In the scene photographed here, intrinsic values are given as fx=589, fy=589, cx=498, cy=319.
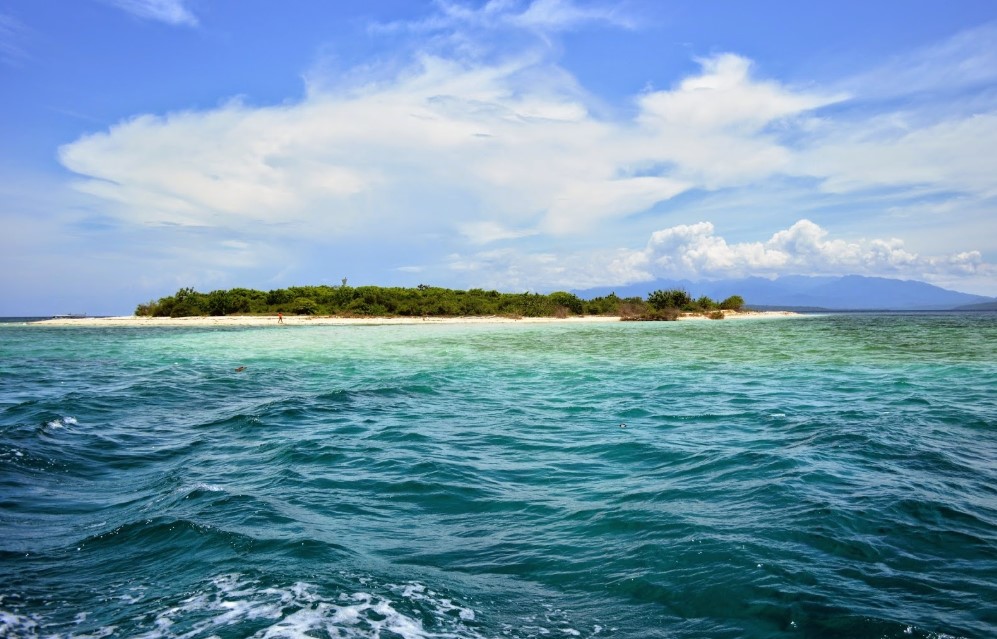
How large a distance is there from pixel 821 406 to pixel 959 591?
8.90m

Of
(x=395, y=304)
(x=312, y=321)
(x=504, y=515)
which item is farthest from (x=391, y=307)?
(x=504, y=515)

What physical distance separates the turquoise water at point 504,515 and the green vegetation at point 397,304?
5836cm

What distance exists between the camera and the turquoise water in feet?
14.2

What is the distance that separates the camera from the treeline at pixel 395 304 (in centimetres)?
7312

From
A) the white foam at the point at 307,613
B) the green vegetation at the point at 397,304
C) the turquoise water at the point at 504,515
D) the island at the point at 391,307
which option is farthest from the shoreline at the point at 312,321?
the white foam at the point at 307,613

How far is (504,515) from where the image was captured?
659 centimetres

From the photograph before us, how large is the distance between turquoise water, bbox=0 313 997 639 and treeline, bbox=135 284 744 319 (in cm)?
5814

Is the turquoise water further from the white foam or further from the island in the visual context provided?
the island

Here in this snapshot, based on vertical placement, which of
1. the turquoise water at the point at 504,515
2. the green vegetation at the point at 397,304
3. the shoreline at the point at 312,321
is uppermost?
the green vegetation at the point at 397,304

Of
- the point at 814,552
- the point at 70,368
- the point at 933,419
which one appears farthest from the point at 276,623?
the point at 70,368

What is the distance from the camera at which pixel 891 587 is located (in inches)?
182

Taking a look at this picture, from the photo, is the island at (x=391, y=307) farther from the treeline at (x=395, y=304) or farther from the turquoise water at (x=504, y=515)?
the turquoise water at (x=504, y=515)

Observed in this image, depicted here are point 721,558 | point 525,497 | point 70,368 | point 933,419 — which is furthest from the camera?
point 70,368

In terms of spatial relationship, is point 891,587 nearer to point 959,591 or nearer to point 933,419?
point 959,591
